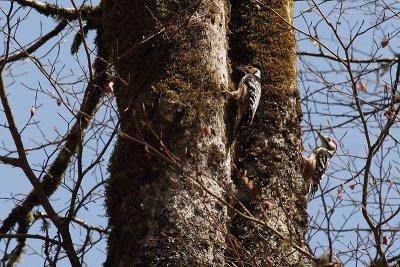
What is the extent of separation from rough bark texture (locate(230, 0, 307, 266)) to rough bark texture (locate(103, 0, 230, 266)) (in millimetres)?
277

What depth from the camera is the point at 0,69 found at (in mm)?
4621

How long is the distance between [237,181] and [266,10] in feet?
4.81

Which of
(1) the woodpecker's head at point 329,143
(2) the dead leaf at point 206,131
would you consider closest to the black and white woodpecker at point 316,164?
(1) the woodpecker's head at point 329,143

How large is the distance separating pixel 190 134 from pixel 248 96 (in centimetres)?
52

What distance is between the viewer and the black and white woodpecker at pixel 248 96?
15.6 feet

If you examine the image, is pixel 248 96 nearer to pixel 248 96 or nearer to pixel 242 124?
pixel 248 96

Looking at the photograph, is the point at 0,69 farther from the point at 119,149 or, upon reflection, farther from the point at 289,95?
the point at 289,95

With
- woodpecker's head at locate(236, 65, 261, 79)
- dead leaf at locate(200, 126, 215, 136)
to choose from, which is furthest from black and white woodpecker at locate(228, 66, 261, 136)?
dead leaf at locate(200, 126, 215, 136)

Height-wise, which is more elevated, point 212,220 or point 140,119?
point 140,119

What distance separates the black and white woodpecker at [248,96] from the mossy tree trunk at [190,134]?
0.30 ft

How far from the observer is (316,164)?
217 inches

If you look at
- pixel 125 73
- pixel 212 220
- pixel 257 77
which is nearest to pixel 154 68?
pixel 125 73

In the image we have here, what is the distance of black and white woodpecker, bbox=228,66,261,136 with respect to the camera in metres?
4.75

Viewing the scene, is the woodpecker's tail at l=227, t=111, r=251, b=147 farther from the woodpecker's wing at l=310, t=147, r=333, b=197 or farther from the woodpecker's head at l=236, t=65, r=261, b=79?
the woodpecker's wing at l=310, t=147, r=333, b=197
